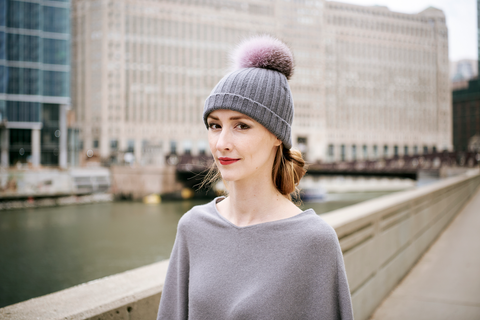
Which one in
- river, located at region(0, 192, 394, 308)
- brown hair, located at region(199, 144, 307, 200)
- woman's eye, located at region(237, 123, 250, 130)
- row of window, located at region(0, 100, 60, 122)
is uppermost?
row of window, located at region(0, 100, 60, 122)

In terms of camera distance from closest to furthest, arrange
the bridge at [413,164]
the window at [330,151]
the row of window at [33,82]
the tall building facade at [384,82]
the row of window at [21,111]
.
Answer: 1. the bridge at [413,164]
2. the row of window at [21,111]
3. the row of window at [33,82]
4. the window at [330,151]
5. the tall building facade at [384,82]

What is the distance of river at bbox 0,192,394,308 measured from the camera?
19875 mm

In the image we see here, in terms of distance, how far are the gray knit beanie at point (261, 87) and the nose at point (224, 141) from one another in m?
0.11

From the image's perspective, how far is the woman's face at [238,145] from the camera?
1.62 metres

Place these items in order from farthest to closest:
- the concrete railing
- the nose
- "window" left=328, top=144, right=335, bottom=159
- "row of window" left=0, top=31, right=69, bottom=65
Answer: "window" left=328, top=144, right=335, bottom=159
"row of window" left=0, top=31, right=69, bottom=65
the concrete railing
the nose

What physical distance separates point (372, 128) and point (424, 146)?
16541 mm

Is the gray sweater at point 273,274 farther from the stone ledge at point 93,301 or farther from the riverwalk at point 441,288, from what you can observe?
the riverwalk at point 441,288

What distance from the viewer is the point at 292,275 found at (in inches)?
59.6

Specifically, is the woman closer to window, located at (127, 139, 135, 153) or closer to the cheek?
the cheek

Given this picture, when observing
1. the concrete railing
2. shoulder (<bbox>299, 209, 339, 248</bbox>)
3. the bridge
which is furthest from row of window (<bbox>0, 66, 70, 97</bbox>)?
shoulder (<bbox>299, 209, 339, 248</bbox>)

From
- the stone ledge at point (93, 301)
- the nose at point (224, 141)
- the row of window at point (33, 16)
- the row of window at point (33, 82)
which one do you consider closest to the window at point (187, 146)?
the row of window at point (33, 82)

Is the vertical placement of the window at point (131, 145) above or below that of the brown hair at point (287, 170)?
above

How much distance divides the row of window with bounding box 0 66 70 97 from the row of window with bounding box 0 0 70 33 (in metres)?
6.42

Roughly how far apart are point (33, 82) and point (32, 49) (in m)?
4.79
